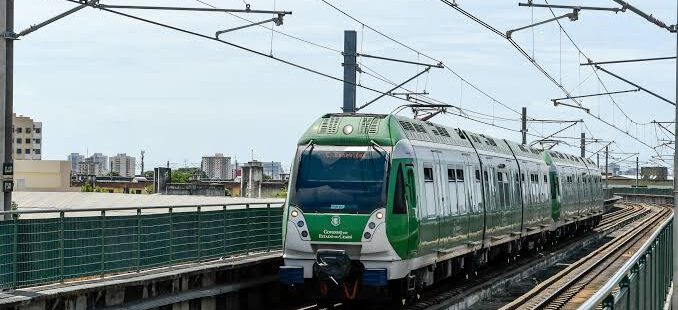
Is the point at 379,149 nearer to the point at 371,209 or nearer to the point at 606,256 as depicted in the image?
the point at 371,209

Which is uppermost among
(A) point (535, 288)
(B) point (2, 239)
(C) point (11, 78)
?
(C) point (11, 78)

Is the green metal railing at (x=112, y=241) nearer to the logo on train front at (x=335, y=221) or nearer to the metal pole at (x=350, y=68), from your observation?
the logo on train front at (x=335, y=221)

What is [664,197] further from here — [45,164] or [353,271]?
[353,271]

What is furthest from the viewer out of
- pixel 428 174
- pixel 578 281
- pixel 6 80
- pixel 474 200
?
pixel 578 281

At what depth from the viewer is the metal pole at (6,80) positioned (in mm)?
18078

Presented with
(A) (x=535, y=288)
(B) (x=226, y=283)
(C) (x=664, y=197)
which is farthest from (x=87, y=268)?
(C) (x=664, y=197)

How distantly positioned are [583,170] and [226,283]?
33350 mm

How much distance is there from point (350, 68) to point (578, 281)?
324 inches

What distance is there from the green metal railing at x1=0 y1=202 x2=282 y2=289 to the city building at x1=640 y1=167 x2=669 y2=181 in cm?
16255

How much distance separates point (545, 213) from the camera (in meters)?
37.6

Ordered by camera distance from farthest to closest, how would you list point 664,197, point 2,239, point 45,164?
point 664,197 < point 45,164 < point 2,239

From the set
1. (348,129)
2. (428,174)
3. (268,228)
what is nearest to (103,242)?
(348,129)

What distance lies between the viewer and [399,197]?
1939 centimetres

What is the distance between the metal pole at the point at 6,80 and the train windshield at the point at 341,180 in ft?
15.9
